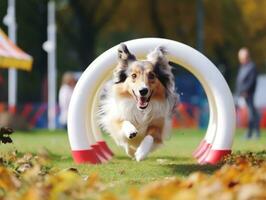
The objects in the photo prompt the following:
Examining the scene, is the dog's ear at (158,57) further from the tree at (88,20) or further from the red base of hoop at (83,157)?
the tree at (88,20)

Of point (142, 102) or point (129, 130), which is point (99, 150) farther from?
point (142, 102)

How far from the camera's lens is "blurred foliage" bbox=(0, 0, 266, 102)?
4138 centimetres

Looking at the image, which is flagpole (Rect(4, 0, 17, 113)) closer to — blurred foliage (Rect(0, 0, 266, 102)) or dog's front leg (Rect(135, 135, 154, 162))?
blurred foliage (Rect(0, 0, 266, 102))

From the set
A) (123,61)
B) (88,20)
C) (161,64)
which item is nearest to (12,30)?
(88,20)

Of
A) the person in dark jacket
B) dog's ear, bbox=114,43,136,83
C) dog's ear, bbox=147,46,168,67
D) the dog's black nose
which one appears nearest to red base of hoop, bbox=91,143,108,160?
dog's ear, bbox=114,43,136,83

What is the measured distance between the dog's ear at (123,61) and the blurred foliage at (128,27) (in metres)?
29.2

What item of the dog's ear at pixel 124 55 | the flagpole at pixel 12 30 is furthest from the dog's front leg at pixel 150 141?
the flagpole at pixel 12 30

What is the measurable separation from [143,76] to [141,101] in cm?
33

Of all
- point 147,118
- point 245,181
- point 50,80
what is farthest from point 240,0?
point 245,181

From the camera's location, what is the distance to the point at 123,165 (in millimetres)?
10617

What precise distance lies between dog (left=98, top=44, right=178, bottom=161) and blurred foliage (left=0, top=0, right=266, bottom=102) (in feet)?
95.2

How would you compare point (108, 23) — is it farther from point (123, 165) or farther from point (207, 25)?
point (123, 165)

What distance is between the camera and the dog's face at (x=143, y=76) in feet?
35.3

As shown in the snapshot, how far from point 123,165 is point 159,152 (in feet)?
13.1
